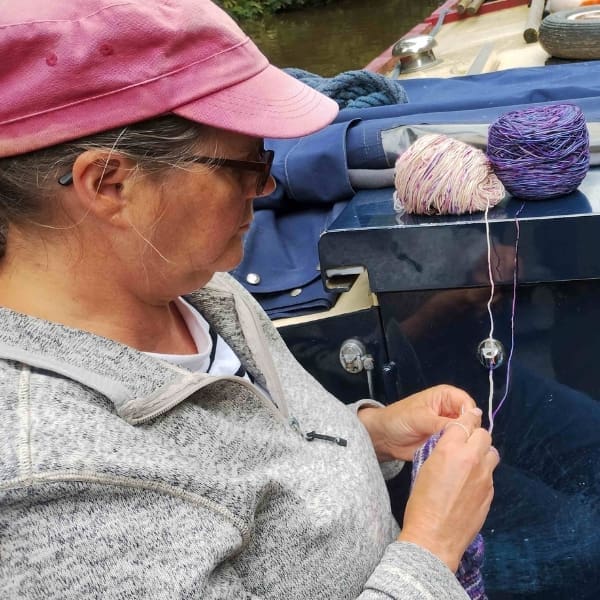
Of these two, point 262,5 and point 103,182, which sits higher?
point 103,182

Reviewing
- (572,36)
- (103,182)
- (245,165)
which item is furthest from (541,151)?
(572,36)

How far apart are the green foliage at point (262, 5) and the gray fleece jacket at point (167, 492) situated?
14097 mm

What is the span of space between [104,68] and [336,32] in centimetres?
1197

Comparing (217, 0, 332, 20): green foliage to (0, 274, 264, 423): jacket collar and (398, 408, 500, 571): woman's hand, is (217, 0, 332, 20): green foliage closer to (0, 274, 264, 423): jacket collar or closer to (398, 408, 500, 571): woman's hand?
(398, 408, 500, 571): woman's hand

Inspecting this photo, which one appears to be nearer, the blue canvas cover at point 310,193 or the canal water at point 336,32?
the blue canvas cover at point 310,193

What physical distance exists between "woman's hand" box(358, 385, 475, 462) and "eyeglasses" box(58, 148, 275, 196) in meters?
0.51

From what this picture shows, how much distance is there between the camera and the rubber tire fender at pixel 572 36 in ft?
8.62

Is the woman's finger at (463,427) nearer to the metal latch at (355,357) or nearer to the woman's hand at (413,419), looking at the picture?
the woman's hand at (413,419)

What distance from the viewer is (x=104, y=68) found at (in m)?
0.79

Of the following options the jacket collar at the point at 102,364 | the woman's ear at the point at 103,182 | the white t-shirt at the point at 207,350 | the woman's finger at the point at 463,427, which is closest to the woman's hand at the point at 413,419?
the woman's finger at the point at 463,427

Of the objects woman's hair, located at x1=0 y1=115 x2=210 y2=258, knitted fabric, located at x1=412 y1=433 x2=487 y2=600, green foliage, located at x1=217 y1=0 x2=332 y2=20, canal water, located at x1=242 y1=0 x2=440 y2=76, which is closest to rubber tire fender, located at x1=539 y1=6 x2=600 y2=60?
knitted fabric, located at x1=412 y1=433 x2=487 y2=600

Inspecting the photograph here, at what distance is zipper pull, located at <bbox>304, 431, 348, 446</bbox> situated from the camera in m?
Result: 1.06

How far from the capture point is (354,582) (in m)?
0.97

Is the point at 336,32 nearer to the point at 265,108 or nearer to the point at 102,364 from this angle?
the point at 265,108
